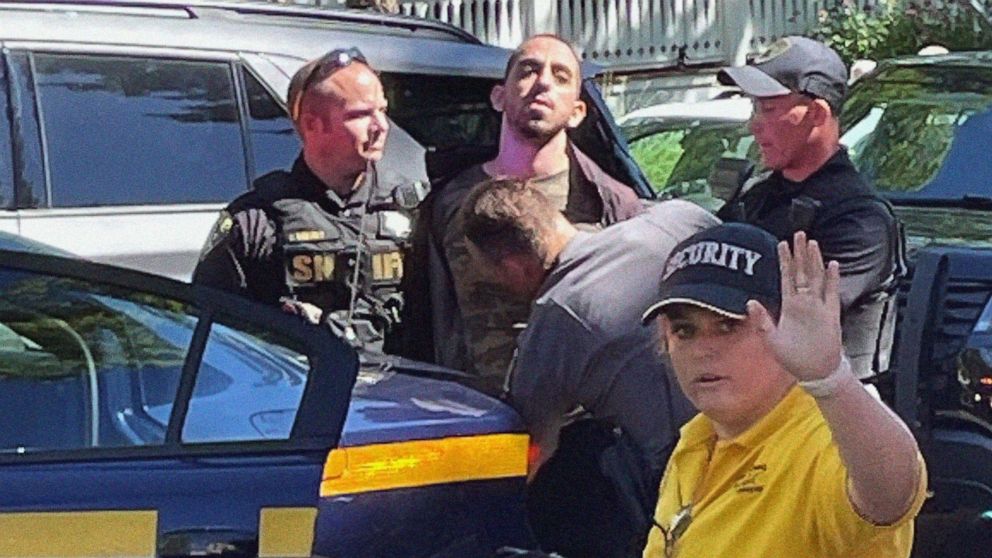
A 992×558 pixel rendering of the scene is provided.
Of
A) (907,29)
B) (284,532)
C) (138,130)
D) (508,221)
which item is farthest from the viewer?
(907,29)

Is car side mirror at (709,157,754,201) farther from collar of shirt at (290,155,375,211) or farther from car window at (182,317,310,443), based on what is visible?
car window at (182,317,310,443)

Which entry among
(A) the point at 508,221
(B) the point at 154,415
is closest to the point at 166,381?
(B) the point at 154,415

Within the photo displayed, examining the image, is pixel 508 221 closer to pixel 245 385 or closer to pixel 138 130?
pixel 245 385

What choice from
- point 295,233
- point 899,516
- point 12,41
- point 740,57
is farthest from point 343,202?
point 740,57

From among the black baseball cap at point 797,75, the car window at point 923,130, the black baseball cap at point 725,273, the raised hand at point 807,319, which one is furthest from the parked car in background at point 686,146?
the raised hand at point 807,319

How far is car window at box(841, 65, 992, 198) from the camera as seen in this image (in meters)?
6.68

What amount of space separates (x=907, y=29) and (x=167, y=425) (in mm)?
13932

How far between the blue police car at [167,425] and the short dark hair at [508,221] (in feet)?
1.87

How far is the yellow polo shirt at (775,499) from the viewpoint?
2.62 meters

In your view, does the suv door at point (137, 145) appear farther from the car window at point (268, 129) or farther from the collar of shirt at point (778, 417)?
the collar of shirt at point (778, 417)

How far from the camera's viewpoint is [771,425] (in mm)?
2799

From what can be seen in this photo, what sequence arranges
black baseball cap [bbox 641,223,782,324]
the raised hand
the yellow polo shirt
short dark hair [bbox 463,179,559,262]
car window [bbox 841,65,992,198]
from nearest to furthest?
the raised hand < the yellow polo shirt < black baseball cap [bbox 641,223,782,324] < short dark hair [bbox 463,179,559,262] < car window [bbox 841,65,992,198]

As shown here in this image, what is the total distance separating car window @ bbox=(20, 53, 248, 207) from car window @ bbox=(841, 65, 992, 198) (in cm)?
244

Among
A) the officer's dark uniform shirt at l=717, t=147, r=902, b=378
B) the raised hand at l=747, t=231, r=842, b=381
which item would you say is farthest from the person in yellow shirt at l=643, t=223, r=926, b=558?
the officer's dark uniform shirt at l=717, t=147, r=902, b=378
